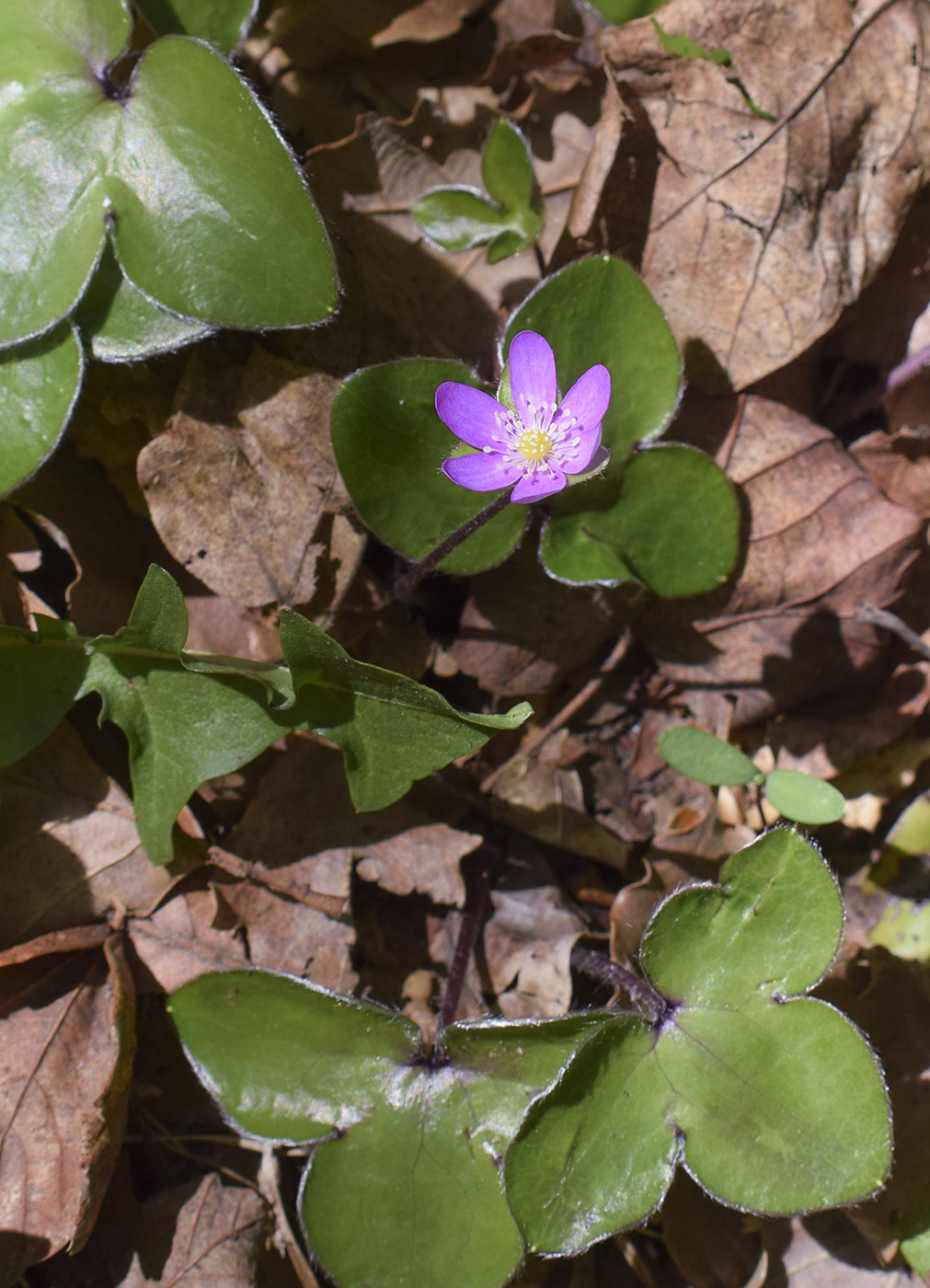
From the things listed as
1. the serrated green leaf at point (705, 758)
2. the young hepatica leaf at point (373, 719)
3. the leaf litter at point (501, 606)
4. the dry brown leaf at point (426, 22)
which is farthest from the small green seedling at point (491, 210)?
the serrated green leaf at point (705, 758)

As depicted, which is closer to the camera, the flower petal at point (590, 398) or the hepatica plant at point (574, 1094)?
the flower petal at point (590, 398)

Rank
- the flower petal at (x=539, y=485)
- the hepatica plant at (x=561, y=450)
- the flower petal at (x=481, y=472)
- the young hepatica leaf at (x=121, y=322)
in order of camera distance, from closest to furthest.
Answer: the flower petal at (x=539, y=485) < the flower petal at (x=481, y=472) < the hepatica plant at (x=561, y=450) < the young hepatica leaf at (x=121, y=322)

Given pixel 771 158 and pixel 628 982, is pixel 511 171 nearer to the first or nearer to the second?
pixel 771 158

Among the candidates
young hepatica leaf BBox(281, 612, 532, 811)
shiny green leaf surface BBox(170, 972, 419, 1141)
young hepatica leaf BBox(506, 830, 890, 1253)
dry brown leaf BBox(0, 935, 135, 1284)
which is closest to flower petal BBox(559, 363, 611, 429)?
young hepatica leaf BBox(281, 612, 532, 811)

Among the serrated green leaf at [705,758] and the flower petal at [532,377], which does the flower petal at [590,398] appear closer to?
the flower petal at [532,377]

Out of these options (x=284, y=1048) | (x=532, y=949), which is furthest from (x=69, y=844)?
(x=532, y=949)

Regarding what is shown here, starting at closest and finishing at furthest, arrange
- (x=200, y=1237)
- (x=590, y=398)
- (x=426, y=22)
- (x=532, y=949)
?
1. (x=590, y=398)
2. (x=200, y=1237)
3. (x=532, y=949)
4. (x=426, y=22)
